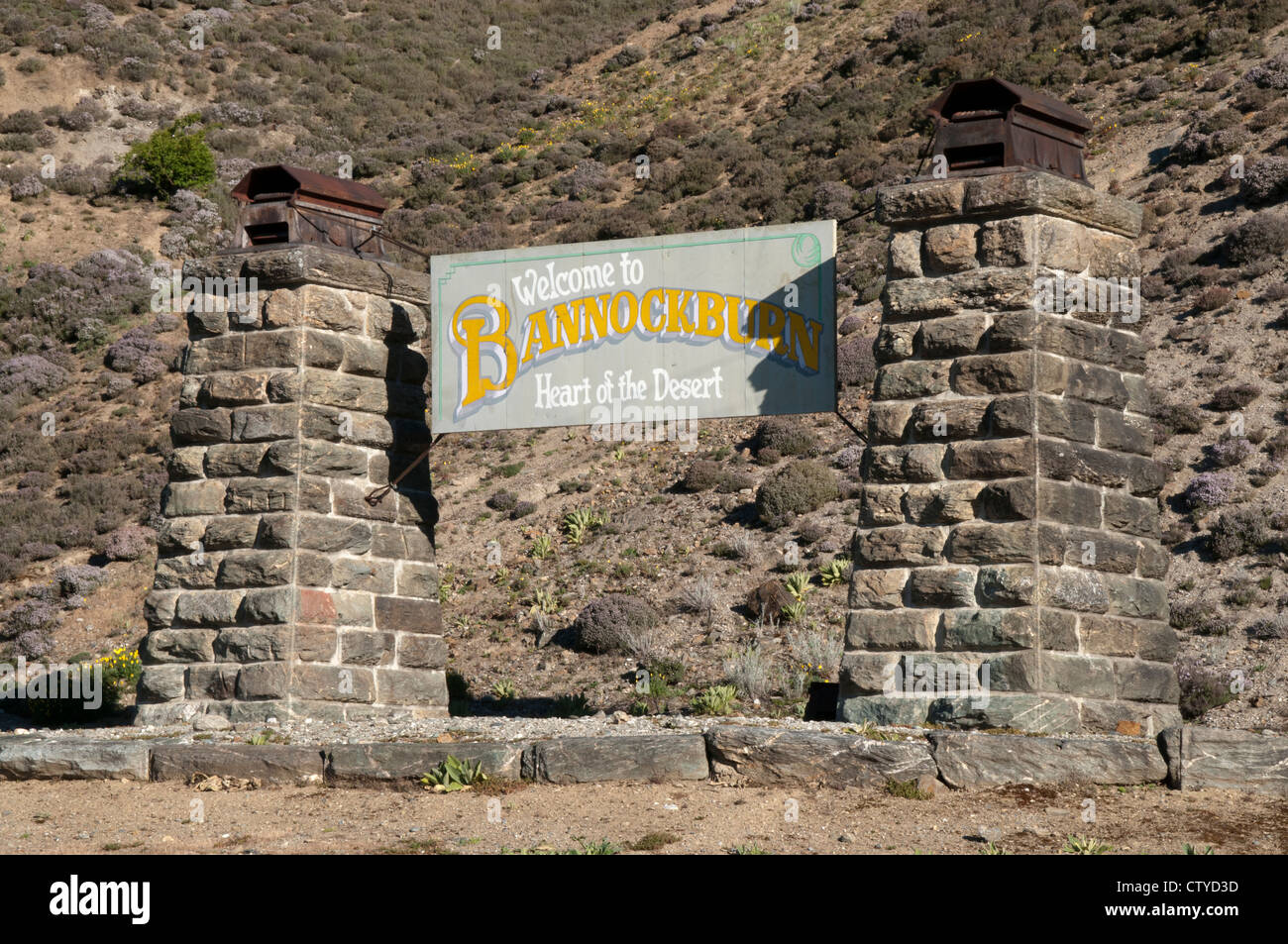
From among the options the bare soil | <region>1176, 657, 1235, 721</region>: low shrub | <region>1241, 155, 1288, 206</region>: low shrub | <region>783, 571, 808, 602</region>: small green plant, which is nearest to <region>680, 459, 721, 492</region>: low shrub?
<region>783, 571, 808, 602</region>: small green plant

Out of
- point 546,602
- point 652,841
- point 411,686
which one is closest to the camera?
point 652,841

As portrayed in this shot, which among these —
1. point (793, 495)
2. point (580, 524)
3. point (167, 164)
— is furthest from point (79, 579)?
point (167, 164)

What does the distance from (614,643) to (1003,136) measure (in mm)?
11239

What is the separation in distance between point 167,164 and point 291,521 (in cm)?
3063

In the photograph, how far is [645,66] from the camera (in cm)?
4325

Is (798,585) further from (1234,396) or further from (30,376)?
(30,376)

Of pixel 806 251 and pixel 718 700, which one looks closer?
pixel 806 251

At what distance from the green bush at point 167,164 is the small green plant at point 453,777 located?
33515mm

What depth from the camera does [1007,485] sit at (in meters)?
9.37

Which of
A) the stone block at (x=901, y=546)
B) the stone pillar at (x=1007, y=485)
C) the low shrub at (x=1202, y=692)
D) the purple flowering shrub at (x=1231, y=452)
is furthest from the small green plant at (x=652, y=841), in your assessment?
the purple flowering shrub at (x=1231, y=452)

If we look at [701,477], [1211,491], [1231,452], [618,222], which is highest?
[618,222]

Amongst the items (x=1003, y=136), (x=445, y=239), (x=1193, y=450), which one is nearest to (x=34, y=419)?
(x=445, y=239)

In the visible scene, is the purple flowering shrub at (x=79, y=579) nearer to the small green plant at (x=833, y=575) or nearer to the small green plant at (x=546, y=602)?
the small green plant at (x=546, y=602)

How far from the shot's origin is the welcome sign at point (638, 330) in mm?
11312
